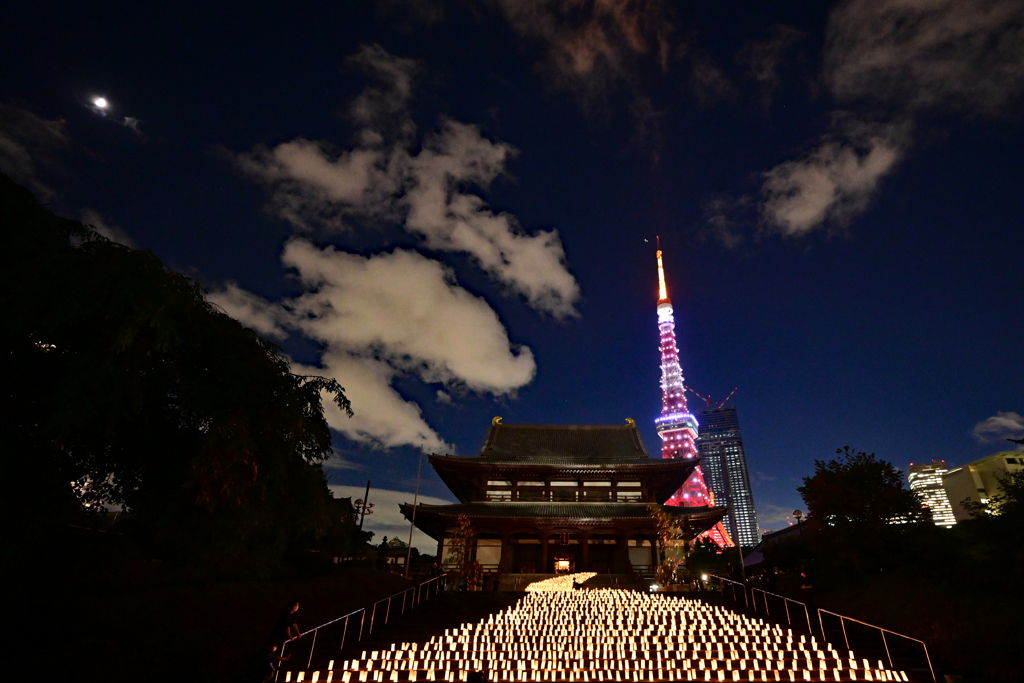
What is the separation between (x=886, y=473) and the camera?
562 inches

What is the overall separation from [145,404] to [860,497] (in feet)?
57.4

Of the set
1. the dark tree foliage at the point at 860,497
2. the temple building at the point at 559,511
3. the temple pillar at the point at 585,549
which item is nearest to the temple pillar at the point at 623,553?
the temple building at the point at 559,511

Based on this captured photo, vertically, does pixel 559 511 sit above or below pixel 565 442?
below

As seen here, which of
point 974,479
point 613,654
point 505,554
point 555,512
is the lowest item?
point 613,654

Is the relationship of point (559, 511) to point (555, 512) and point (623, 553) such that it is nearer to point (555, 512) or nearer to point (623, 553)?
point (555, 512)

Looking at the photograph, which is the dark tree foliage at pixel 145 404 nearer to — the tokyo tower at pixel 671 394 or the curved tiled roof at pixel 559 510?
the curved tiled roof at pixel 559 510

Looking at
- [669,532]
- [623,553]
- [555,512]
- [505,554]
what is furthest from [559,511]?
[669,532]

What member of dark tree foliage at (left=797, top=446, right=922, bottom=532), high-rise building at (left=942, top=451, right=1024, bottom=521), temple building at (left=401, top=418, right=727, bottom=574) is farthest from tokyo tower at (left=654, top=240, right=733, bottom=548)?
dark tree foliage at (left=797, top=446, right=922, bottom=532)

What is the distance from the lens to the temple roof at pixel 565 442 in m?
28.6

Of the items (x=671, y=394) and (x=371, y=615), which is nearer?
(x=371, y=615)

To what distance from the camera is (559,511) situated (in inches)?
901

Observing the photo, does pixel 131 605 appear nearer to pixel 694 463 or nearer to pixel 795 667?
pixel 795 667

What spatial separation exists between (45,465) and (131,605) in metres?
4.50

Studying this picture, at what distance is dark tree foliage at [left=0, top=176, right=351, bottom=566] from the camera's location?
5.33 m
